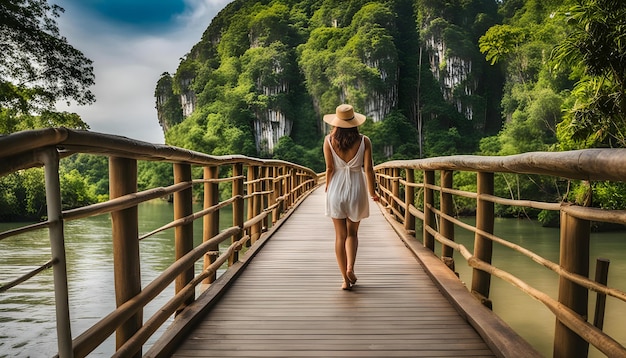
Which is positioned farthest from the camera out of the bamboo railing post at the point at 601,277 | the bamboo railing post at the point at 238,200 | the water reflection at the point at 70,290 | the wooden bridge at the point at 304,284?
the water reflection at the point at 70,290

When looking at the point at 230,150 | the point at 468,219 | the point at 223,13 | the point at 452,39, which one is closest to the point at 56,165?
the point at 468,219

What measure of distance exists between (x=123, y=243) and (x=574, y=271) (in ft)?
5.57

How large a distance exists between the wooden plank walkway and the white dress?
1.77 feet

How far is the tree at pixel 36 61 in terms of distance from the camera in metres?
14.3

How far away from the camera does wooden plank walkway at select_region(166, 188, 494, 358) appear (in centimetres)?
228

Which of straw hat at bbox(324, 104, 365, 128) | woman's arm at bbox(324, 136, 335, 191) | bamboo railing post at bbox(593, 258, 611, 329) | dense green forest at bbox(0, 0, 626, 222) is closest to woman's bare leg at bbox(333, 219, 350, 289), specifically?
woman's arm at bbox(324, 136, 335, 191)

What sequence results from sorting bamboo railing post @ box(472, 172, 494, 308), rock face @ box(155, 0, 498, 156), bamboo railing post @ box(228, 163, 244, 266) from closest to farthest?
bamboo railing post @ box(472, 172, 494, 308), bamboo railing post @ box(228, 163, 244, 266), rock face @ box(155, 0, 498, 156)

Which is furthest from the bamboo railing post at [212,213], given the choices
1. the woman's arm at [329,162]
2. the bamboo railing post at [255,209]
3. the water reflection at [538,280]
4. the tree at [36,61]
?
the tree at [36,61]

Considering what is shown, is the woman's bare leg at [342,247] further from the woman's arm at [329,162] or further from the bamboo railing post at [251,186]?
the bamboo railing post at [251,186]

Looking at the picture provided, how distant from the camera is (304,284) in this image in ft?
11.9

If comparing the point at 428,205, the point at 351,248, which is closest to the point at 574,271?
the point at 351,248

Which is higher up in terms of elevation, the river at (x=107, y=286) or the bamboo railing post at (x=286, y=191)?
the bamboo railing post at (x=286, y=191)

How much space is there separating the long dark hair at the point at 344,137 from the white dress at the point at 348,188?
60 millimetres

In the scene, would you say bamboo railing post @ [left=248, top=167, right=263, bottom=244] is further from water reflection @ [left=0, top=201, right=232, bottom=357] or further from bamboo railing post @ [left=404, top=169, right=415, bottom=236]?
water reflection @ [left=0, top=201, right=232, bottom=357]
